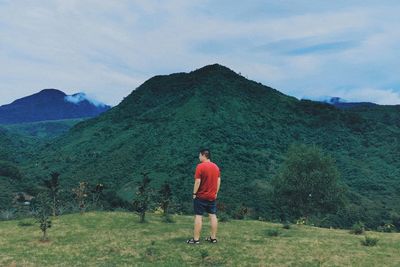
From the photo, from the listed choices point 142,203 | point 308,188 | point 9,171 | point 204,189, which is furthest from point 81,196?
point 9,171

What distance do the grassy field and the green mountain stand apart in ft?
191

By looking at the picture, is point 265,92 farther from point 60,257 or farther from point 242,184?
point 60,257

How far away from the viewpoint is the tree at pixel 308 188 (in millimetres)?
52125

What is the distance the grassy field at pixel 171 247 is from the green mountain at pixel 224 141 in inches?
2297

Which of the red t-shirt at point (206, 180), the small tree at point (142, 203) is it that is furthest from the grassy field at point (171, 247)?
the red t-shirt at point (206, 180)

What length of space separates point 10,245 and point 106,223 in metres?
4.24

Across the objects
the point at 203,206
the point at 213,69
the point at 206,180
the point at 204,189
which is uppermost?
the point at 213,69

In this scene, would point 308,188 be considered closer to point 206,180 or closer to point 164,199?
point 164,199

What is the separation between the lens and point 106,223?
17469mm

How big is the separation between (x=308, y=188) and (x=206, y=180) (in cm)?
4157

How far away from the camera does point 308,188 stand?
52000mm

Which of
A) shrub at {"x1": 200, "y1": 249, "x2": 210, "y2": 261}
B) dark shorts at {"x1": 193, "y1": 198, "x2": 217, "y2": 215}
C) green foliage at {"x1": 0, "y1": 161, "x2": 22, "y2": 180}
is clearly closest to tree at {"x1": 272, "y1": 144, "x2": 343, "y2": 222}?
dark shorts at {"x1": 193, "y1": 198, "x2": 217, "y2": 215}

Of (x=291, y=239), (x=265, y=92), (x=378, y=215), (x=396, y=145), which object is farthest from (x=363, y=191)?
(x=291, y=239)

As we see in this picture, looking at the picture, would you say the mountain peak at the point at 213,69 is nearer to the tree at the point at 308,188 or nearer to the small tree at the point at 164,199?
the tree at the point at 308,188
